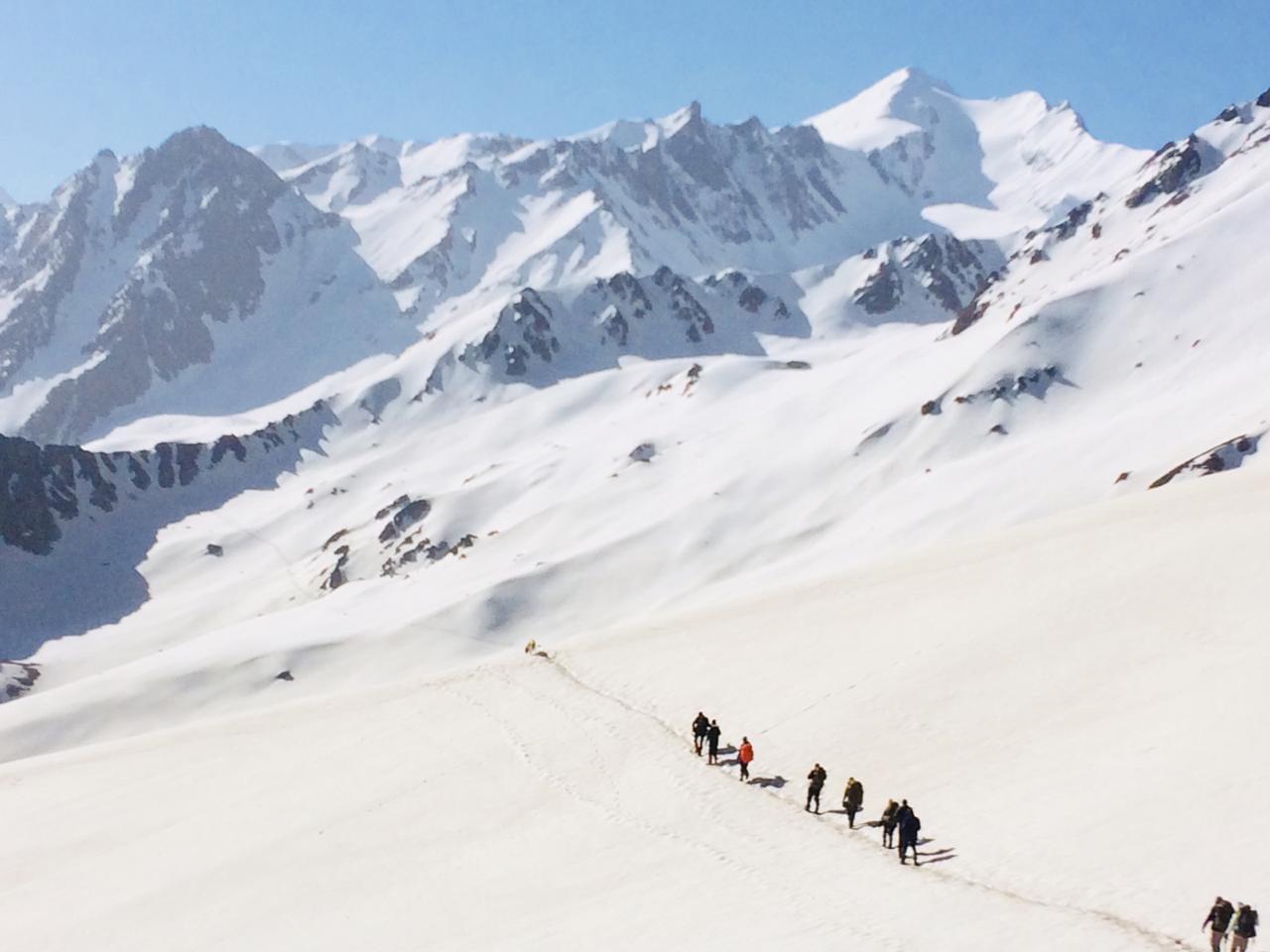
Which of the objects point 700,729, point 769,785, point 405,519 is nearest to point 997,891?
point 769,785

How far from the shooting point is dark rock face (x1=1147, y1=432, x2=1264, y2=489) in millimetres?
73750

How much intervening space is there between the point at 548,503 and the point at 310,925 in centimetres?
11183

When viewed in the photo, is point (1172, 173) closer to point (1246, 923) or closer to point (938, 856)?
point (938, 856)

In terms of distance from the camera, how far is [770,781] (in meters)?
28.0

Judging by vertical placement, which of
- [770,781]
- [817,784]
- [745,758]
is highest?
[745,758]

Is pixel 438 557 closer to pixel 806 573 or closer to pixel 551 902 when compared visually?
pixel 806 573

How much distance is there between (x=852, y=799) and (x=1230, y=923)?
8634 millimetres

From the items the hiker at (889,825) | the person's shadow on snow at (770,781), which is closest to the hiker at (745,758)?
the person's shadow on snow at (770,781)

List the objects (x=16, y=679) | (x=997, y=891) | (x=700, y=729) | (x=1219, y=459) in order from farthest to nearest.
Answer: (x=16, y=679) < (x=1219, y=459) < (x=700, y=729) < (x=997, y=891)

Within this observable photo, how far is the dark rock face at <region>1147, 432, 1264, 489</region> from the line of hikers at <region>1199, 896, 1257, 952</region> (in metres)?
62.6

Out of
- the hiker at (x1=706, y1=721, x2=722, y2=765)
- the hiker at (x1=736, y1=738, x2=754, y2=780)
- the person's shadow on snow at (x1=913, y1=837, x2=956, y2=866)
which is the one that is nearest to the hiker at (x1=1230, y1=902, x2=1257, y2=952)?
the person's shadow on snow at (x1=913, y1=837, x2=956, y2=866)

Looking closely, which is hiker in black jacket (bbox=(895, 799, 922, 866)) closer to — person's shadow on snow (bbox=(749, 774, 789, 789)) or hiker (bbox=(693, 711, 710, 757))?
person's shadow on snow (bbox=(749, 774, 789, 789))

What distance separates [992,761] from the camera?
2511 centimetres

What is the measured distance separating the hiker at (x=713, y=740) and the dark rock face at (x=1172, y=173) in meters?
168
